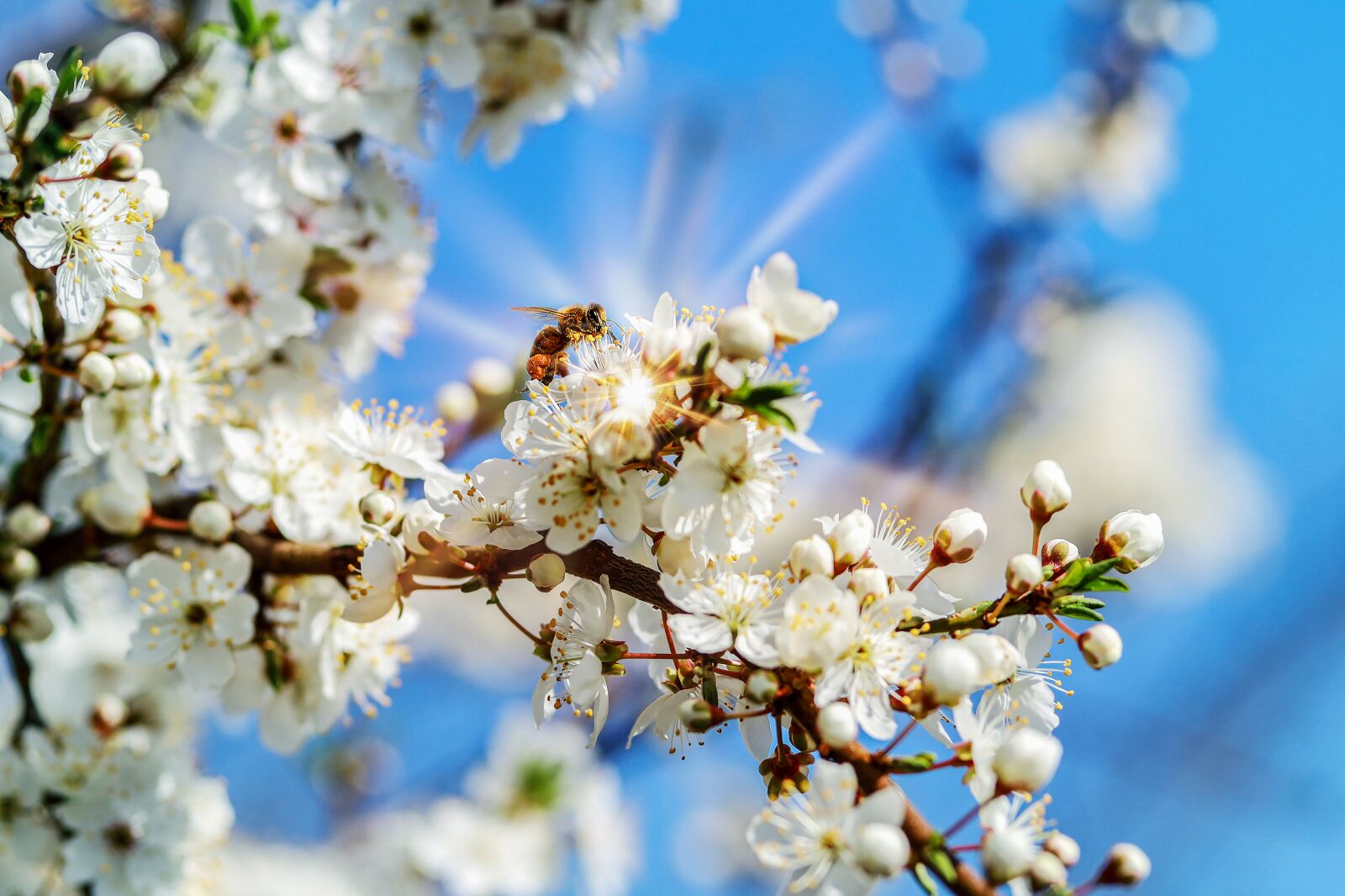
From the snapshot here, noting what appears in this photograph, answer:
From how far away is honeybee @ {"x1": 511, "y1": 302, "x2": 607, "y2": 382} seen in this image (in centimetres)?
182

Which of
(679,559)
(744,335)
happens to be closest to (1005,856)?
(679,559)

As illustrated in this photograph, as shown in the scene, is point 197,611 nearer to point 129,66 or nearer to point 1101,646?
point 129,66

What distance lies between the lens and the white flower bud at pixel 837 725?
3.96ft

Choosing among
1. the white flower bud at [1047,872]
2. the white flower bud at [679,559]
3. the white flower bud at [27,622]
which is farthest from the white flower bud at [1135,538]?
the white flower bud at [27,622]

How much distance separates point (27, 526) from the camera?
77.9 inches

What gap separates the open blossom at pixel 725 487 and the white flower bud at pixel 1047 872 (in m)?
0.54

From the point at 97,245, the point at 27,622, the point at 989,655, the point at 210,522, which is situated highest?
the point at 97,245

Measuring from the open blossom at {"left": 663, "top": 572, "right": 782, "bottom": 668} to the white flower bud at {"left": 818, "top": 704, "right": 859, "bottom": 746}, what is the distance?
128mm

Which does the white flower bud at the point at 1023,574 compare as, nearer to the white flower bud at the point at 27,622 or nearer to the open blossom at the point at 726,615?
the open blossom at the point at 726,615

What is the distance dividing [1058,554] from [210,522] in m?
1.48

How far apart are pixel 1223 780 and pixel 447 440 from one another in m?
4.36

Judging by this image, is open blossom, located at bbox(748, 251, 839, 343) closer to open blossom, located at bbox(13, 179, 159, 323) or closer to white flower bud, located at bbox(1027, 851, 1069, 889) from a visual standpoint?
white flower bud, located at bbox(1027, 851, 1069, 889)

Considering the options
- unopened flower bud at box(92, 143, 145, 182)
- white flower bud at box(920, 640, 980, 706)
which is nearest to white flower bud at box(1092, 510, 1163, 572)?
white flower bud at box(920, 640, 980, 706)

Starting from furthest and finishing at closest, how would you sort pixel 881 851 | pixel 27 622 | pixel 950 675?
pixel 27 622, pixel 950 675, pixel 881 851
